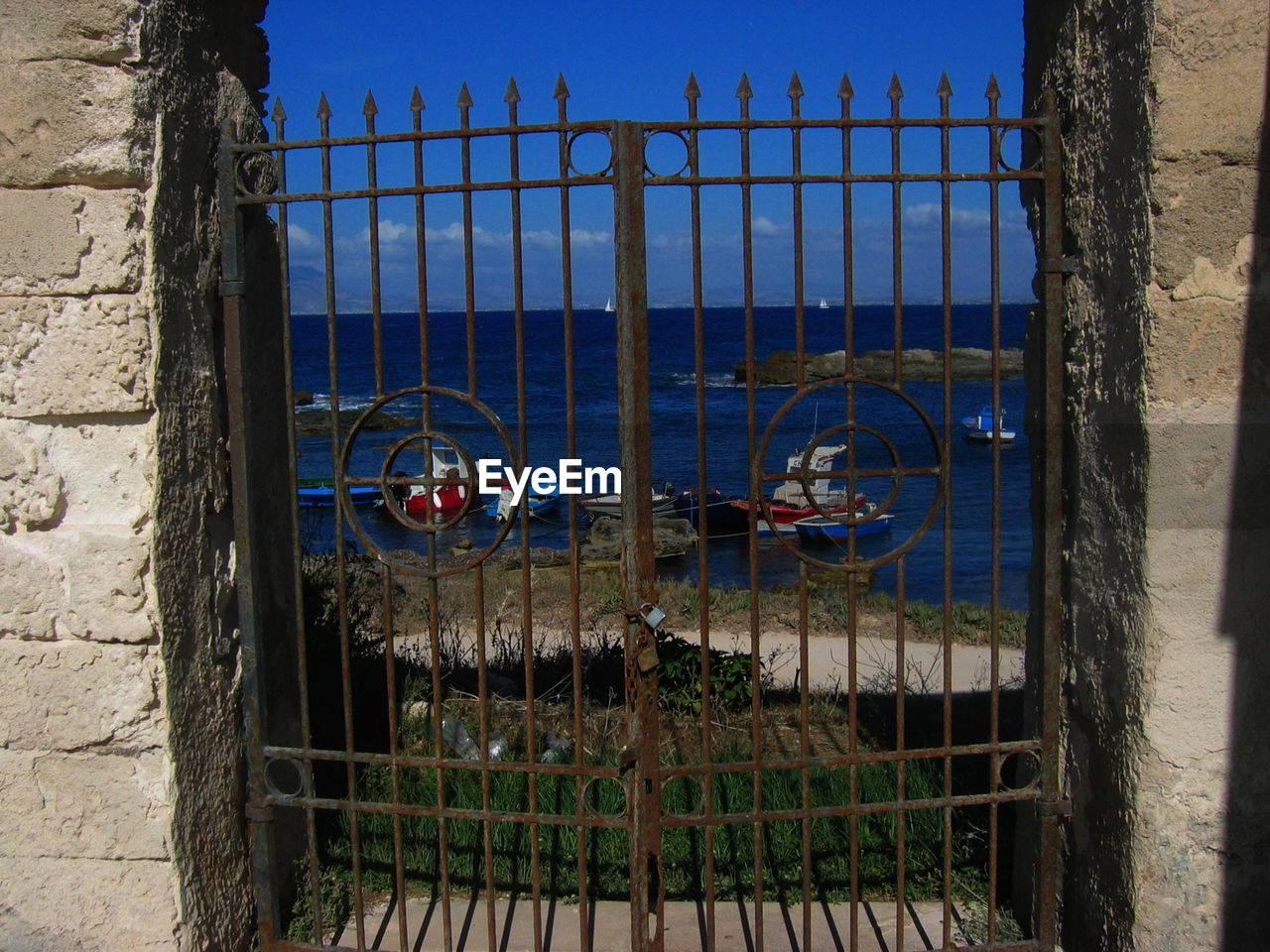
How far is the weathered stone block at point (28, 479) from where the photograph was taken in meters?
2.67

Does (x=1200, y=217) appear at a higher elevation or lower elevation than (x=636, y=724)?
higher

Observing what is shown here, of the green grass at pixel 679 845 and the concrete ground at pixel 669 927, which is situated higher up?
the green grass at pixel 679 845

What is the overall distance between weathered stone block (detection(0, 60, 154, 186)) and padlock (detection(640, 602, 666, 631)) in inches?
67.1

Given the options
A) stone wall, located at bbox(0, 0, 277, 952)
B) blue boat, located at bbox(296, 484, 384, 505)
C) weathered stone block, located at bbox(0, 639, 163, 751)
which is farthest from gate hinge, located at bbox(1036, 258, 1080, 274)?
blue boat, located at bbox(296, 484, 384, 505)

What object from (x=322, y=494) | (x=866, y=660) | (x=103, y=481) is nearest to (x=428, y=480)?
(x=103, y=481)

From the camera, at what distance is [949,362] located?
2928 mm

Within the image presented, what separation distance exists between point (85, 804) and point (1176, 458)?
289cm

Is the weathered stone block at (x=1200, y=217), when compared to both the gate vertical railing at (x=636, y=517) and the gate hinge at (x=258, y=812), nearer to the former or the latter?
the gate vertical railing at (x=636, y=517)

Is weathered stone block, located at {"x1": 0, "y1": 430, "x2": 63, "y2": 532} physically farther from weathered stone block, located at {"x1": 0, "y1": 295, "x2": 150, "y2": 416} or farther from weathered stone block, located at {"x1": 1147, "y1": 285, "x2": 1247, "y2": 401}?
weathered stone block, located at {"x1": 1147, "y1": 285, "x2": 1247, "y2": 401}

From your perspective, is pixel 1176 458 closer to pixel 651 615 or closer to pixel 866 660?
pixel 651 615

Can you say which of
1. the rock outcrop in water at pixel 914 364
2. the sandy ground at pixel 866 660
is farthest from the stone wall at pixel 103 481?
the rock outcrop in water at pixel 914 364

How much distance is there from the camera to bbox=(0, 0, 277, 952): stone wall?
2.61m

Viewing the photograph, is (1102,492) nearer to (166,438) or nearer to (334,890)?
(166,438)

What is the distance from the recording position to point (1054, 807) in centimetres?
293
